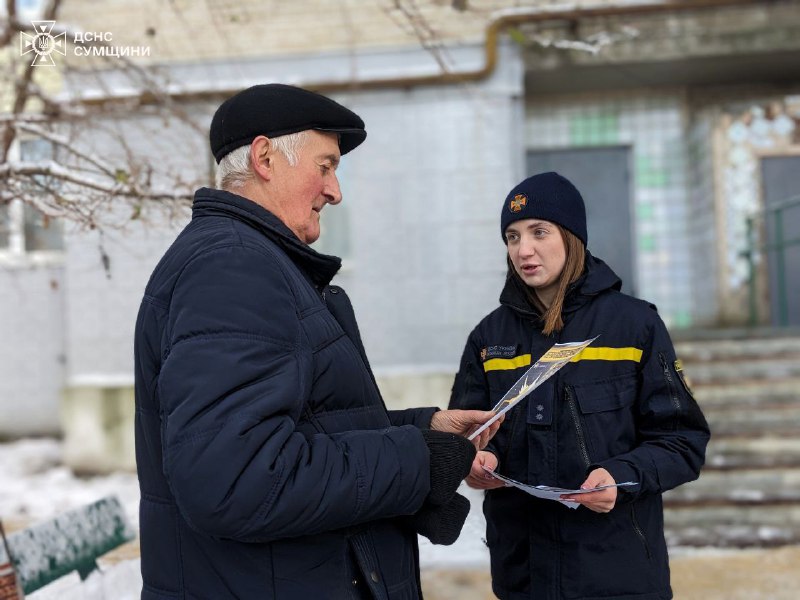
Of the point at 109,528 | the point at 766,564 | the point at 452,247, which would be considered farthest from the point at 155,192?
the point at 766,564

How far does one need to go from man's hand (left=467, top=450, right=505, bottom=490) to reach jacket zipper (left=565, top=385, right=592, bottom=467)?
249 millimetres

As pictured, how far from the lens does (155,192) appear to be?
3.47 meters

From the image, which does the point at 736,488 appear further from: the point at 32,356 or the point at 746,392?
the point at 32,356

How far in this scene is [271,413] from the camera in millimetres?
1201

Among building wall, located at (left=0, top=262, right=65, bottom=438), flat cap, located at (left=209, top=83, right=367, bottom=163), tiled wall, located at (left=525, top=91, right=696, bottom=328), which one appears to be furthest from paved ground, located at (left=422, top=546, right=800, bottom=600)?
building wall, located at (left=0, top=262, right=65, bottom=438)

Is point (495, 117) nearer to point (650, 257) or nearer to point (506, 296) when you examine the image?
point (650, 257)

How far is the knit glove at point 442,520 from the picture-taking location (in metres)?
1.50

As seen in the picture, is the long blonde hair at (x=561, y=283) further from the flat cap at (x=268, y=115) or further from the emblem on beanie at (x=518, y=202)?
the flat cap at (x=268, y=115)

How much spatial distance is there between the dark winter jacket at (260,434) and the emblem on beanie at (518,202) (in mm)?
880

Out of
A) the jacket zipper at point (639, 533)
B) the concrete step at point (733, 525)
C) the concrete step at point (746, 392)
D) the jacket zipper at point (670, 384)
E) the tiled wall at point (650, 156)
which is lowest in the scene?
the concrete step at point (733, 525)

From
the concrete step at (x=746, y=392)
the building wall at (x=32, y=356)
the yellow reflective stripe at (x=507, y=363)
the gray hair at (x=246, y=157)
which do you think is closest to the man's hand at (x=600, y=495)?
the yellow reflective stripe at (x=507, y=363)

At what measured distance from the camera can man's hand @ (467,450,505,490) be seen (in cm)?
190

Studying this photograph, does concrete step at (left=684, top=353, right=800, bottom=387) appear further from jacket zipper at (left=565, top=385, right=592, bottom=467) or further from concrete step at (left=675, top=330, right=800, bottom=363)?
jacket zipper at (left=565, top=385, right=592, bottom=467)

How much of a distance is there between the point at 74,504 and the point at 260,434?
543cm
